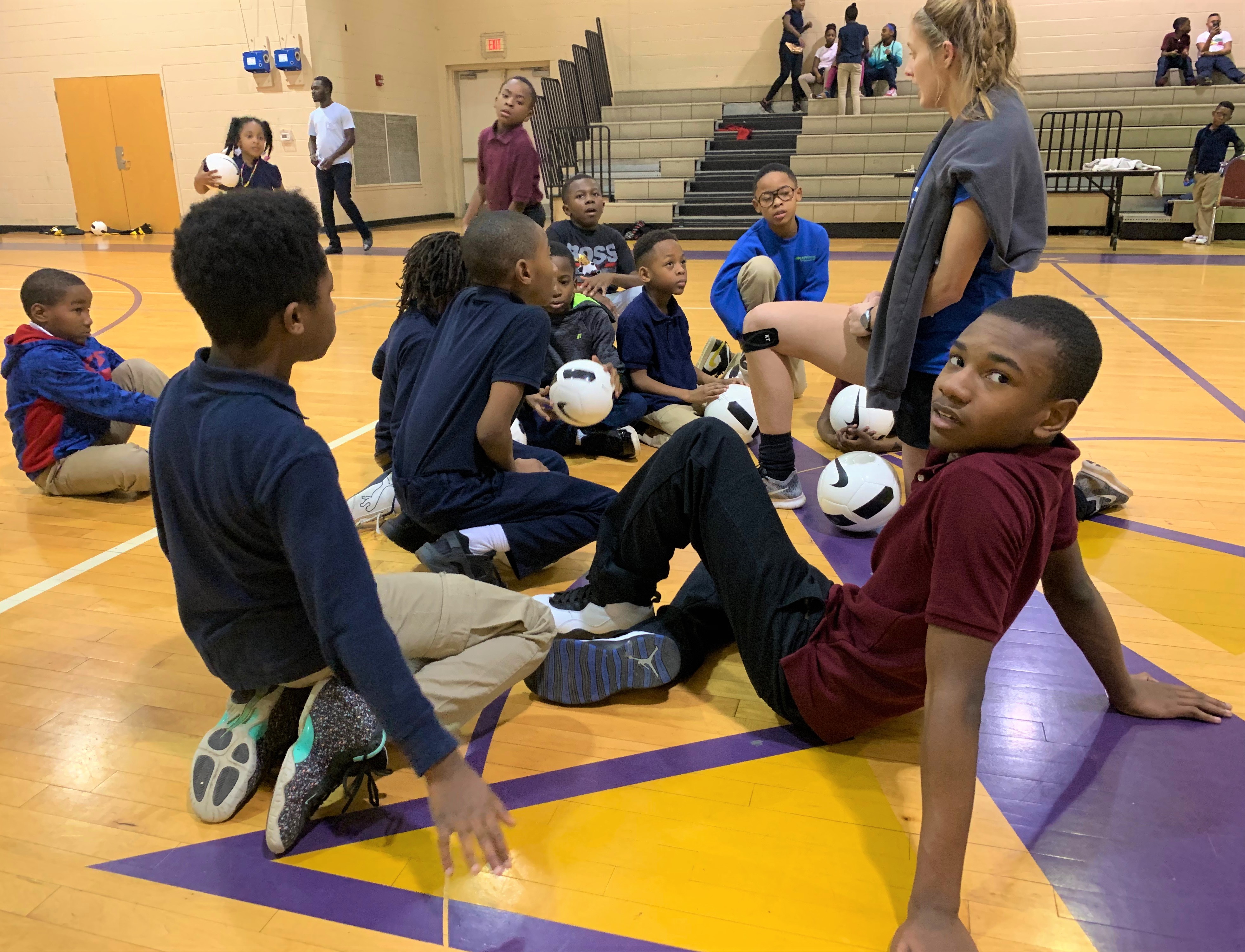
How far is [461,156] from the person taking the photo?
15953 mm

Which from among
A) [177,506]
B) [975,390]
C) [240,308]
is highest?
[240,308]

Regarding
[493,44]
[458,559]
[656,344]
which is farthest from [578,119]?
[458,559]

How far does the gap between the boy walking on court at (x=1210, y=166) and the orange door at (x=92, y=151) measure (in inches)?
581

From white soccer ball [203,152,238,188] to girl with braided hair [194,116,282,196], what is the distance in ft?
0.09

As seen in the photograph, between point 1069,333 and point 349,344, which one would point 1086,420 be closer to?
point 1069,333

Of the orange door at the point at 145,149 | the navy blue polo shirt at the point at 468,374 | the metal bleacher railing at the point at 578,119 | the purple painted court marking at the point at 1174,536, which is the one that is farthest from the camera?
the orange door at the point at 145,149

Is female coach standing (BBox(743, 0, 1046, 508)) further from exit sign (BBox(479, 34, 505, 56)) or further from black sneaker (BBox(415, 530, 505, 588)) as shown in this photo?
exit sign (BBox(479, 34, 505, 56))

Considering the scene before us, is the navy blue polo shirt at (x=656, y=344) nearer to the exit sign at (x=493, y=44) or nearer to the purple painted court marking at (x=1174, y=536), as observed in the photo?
the purple painted court marking at (x=1174, y=536)

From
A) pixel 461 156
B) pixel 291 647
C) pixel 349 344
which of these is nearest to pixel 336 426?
pixel 349 344

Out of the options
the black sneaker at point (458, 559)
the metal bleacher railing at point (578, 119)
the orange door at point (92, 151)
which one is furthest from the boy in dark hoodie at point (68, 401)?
the orange door at point (92, 151)

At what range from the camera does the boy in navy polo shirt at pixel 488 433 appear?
8.00 ft

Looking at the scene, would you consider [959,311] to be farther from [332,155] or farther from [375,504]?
[332,155]

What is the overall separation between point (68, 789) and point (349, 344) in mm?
4346

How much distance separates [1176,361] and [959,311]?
12.1 ft
